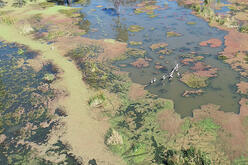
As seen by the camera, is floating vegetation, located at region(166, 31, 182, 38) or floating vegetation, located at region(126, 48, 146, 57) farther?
floating vegetation, located at region(166, 31, 182, 38)

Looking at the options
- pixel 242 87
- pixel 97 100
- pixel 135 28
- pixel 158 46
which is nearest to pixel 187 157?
pixel 97 100

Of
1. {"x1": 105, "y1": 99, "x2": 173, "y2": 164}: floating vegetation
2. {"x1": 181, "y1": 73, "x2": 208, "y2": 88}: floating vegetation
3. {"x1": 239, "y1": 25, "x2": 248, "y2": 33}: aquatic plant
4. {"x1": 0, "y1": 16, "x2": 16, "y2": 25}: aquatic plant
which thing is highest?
{"x1": 0, "y1": 16, "x2": 16, "y2": 25}: aquatic plant

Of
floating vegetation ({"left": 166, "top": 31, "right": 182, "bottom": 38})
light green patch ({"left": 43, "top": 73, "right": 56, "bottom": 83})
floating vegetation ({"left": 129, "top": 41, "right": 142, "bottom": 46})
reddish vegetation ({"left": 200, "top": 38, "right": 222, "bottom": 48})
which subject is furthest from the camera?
floating vegetation ({"left": 166, "top": 31, "right": 182, "bottom": 38})

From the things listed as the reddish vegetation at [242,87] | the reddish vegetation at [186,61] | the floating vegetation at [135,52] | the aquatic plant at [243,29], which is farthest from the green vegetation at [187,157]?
the aquatic plant at [243,29]

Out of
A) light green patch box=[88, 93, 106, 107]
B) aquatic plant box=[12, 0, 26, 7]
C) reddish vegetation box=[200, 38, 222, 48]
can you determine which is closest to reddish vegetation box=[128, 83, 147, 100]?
light green patch box=[88, 93, 106, 107]

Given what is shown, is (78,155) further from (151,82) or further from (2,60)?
(2,60)

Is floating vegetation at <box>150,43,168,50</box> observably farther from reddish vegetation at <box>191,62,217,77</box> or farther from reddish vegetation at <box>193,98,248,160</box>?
reddish vegetation at <box>193,98,248,160</box>

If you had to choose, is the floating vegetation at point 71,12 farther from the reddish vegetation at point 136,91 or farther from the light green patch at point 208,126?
the light green patch at point 208,126
